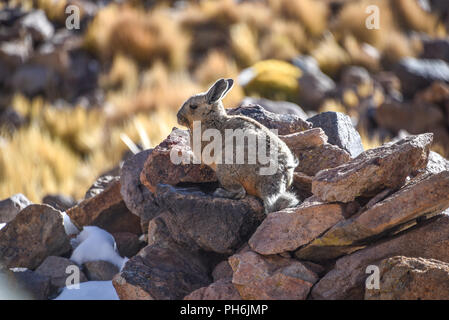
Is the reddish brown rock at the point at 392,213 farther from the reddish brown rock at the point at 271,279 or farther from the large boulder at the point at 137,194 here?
the large boulder at the point at 137,194

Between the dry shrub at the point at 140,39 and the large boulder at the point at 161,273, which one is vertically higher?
the dry shrub at the point at 140,39

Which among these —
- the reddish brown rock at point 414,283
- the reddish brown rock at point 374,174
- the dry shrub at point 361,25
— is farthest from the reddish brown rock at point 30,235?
the dry shrub at point 361,25

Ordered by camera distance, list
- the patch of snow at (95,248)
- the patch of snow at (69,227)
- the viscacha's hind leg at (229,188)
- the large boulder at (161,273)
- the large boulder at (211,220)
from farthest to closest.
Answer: the patch of snow at (69,227), the patch of snow at (95,248), the viscacha's hind leg at (229,188), the large boulder at (211,220), the large boulder at (161,273)

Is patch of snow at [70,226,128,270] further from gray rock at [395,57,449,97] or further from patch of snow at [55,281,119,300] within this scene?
gray rock at [395,57,449,97]

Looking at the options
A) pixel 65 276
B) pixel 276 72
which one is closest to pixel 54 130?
pixel 276 72

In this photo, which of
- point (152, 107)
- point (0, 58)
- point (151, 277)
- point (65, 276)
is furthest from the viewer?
point (0, 58)

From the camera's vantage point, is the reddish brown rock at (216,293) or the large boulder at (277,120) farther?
the large boulder at (277,120)

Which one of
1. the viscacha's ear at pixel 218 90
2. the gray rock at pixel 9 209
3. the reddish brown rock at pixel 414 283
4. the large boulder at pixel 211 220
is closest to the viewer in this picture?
the reddish brown rock at pixel 414 283
